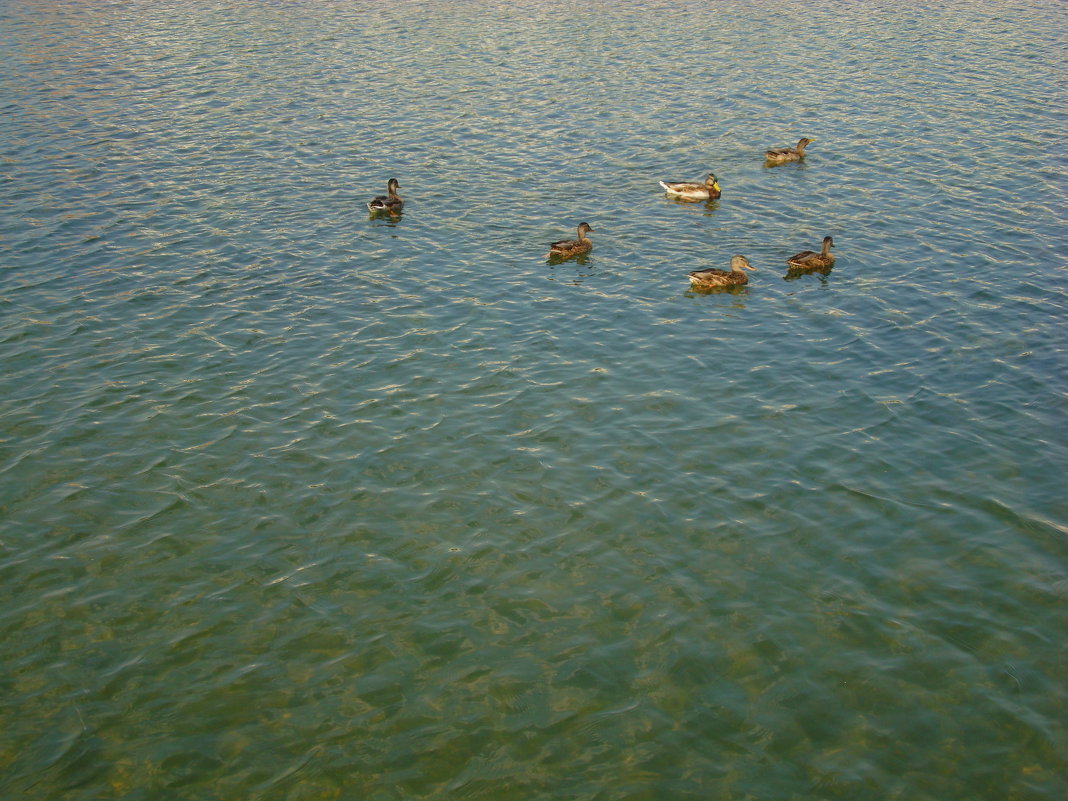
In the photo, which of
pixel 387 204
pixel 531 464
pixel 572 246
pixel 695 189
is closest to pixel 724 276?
pixel 572 246

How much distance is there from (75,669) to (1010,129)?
97.9ft

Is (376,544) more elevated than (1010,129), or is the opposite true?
(1010,129)

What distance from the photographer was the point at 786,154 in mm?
27094

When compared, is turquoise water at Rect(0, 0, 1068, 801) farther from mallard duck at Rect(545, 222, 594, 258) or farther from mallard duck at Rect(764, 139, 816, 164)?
mallard duck at Rect(764, 139, 816, 164)

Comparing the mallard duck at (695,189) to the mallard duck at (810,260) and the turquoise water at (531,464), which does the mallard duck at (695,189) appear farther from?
the mallard duck at (810,260)

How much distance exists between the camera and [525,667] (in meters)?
10.7

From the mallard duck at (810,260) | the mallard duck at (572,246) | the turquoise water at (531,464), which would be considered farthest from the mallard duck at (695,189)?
the mallard duck at (810,260)

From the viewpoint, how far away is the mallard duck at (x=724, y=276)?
19.6m

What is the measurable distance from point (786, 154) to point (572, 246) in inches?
381

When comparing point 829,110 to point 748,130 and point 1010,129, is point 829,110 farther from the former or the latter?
point 1010,129

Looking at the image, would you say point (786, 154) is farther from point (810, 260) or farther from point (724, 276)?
point (724, 276)

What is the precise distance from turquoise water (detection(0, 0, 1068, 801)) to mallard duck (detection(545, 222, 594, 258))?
468mm

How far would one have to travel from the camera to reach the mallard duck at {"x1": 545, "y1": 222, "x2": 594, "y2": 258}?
20906mm

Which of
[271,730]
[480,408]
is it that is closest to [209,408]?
[480,408]
